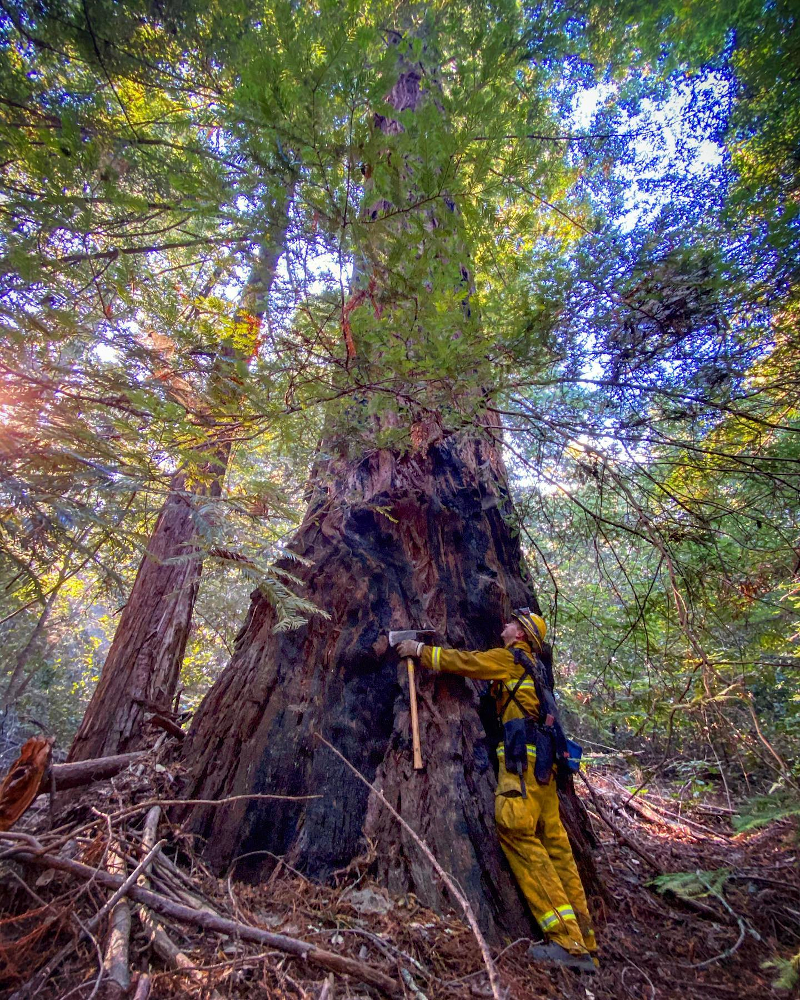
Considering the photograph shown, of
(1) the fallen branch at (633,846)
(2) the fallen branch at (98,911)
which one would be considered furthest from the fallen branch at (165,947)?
(1) the fallen branch at (633,846)

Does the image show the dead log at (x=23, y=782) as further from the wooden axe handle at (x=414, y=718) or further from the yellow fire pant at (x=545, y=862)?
the yellow fire pant at (x=545, y=862)

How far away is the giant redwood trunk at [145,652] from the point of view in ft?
14.4

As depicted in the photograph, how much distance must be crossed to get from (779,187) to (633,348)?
130 cm

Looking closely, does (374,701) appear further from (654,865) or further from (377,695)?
(654,865)

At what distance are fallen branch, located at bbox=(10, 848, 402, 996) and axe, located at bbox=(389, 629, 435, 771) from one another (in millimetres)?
1262

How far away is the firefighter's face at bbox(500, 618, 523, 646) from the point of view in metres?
3.99

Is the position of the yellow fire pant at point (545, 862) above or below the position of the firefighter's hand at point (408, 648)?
below

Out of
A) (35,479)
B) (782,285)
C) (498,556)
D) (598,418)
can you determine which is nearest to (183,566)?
(35,479)

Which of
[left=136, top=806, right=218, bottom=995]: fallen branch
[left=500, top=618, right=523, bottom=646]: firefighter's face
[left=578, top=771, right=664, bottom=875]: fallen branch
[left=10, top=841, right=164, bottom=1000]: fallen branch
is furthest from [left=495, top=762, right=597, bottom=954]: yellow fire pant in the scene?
[left=10, top=841, right=164, bottom=1000]: fallen branch

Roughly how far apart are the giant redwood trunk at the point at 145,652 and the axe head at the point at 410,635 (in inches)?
74.3

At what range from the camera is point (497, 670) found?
3695mm

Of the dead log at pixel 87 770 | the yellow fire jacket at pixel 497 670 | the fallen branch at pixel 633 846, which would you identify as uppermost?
the yellow fire jacket at pixel 497 670

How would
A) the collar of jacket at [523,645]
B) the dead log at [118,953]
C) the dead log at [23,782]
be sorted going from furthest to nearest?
the collar of jacket at [523,645] → the dead log at [23,782] → the dead log at [118,953]

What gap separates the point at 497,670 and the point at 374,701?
1029mm
